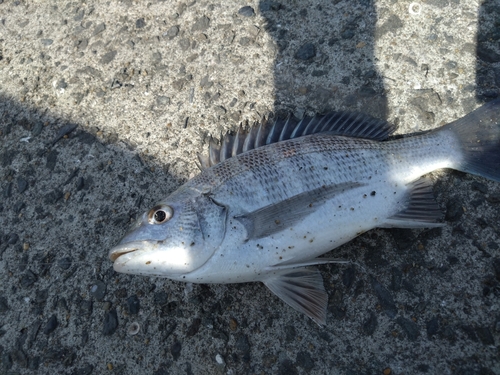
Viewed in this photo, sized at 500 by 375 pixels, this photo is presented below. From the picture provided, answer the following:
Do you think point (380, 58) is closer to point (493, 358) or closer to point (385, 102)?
point (385, 102)

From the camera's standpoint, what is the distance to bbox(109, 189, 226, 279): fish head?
6.82 feet

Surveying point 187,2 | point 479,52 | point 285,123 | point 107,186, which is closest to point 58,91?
point 107,186

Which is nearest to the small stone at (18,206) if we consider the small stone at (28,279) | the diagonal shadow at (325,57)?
the small stone at (28,279)

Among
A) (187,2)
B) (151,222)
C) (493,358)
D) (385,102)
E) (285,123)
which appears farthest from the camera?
(187,2)

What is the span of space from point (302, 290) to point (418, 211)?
838 millimetres

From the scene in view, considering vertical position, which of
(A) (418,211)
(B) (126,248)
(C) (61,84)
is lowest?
(A) (418,211)

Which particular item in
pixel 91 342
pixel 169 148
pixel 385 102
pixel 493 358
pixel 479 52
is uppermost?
pixel 479 52

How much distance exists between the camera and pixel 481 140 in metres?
2.37

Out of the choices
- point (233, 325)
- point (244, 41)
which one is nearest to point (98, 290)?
point (233, 325)

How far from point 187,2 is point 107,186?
5.94ft

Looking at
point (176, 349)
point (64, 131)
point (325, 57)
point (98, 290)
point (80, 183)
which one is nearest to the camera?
point (176, 349)

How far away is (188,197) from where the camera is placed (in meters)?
2.24

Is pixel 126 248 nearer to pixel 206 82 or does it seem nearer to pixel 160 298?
pixel 160 298

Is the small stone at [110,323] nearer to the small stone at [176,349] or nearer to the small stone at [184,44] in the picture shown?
the small stone at [176,349]
